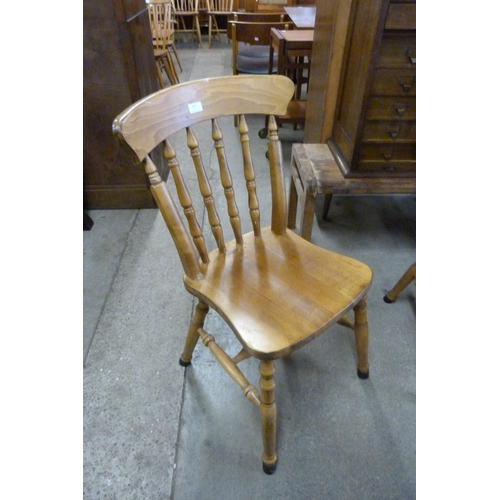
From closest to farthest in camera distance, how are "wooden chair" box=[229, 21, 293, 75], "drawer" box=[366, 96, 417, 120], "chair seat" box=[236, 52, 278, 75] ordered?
1. "drawer" box=[366, 96, 417, 120]
2. "wooden chair" box=[229, 21, 293, 75]
3. "chair seat" box=[236, 52, 278, 75]

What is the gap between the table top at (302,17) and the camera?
2.59m

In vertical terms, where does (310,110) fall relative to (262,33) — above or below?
below

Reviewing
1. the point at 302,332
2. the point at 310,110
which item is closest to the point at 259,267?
the point at 302,332

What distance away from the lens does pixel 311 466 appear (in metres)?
0.97

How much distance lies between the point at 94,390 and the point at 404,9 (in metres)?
1.60

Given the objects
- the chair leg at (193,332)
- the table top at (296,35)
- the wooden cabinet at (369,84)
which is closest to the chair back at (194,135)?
the chair leg at (193,332)

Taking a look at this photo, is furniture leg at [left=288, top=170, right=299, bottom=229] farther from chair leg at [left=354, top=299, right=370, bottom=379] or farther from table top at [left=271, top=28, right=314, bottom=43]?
table top at [left=271, top=28, right=314, bottom=43]

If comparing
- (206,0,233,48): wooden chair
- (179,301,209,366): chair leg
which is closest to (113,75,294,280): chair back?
(179,301,209,366): chair leg

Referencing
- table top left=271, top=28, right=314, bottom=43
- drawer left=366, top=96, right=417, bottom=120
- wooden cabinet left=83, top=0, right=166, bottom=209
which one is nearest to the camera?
drawer left=366, top=96, right=417, bottom=120

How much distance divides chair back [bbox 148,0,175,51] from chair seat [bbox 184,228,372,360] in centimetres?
295

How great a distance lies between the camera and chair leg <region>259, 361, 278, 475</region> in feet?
2.52

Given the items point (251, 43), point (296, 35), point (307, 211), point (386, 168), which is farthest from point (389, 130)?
point (251, 43)

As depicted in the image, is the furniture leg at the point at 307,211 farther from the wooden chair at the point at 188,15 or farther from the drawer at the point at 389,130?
the wooden chair at the point at 188,15

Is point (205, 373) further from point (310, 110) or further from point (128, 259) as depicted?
point (310, 110)
